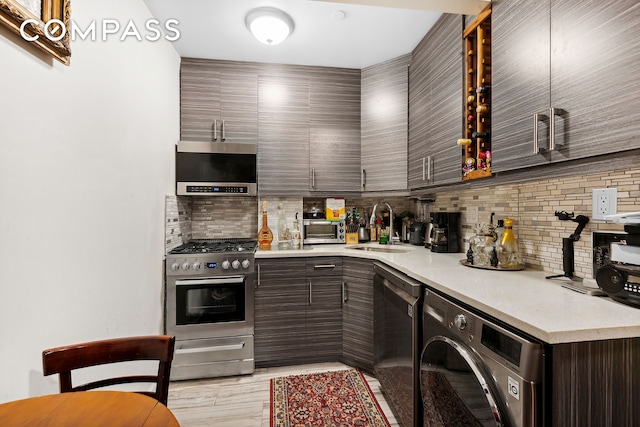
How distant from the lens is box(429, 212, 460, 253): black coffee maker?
222cm

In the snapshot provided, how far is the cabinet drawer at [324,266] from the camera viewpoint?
2.43 m

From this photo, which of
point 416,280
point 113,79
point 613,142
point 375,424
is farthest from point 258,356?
point 613,142

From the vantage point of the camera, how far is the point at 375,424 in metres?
1.74

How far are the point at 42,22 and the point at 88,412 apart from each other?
128 centimetres

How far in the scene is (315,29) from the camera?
217 centimetres

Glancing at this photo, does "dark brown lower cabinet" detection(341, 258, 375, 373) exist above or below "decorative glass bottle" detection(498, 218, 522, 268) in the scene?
below

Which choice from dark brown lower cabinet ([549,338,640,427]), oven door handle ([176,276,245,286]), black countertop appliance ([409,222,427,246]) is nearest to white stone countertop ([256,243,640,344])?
dark brown lower cabinet ([549,338,640,427])

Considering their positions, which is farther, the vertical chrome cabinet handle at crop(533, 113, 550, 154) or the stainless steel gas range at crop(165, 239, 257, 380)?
the stainless steel gas range at crop(165, 239, 257, 380)

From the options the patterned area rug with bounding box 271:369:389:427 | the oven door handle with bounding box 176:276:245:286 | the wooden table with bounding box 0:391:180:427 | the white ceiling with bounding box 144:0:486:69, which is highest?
the white ceiling with bounding box 144:0:486:69

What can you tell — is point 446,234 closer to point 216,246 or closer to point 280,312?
point 280,312

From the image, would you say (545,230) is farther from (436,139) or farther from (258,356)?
(258,356)

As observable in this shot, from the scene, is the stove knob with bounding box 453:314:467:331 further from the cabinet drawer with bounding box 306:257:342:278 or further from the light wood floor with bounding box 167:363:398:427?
the cabinet drawer with bounding box 306:257:342:278

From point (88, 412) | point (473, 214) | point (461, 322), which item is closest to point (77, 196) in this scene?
point (88, 412)

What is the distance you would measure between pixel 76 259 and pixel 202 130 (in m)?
1.68
